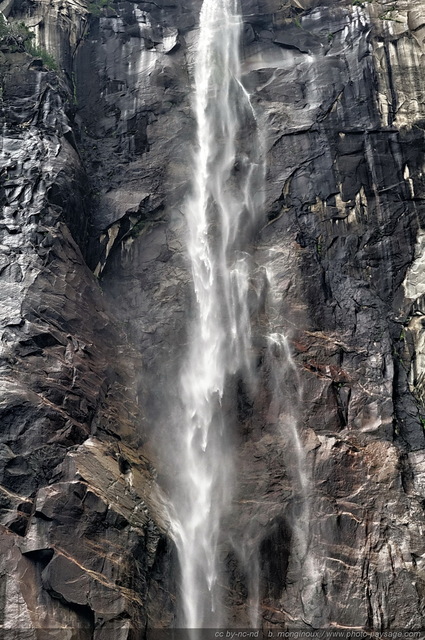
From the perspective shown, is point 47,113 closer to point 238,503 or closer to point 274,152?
point 274,152

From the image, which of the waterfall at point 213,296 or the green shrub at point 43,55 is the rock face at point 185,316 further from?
the green shrub at point 43,55

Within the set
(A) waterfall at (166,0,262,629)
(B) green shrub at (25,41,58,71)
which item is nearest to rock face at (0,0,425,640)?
(A) waterfall at (166,0,262,629)

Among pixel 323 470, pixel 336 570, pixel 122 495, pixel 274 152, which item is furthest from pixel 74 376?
pixel 274 152

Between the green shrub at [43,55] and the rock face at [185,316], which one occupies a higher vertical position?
the green shrub at [43,55]

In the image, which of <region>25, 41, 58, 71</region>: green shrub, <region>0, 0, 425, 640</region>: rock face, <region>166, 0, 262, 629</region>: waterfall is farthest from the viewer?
<region>25, 41, 58, 71</region>: green shrub

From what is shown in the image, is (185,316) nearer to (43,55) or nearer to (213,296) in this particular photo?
(213,296)

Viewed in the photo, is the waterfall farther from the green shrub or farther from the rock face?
the green shrub

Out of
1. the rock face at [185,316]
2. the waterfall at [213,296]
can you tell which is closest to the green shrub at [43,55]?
the rock face at [185,316]
